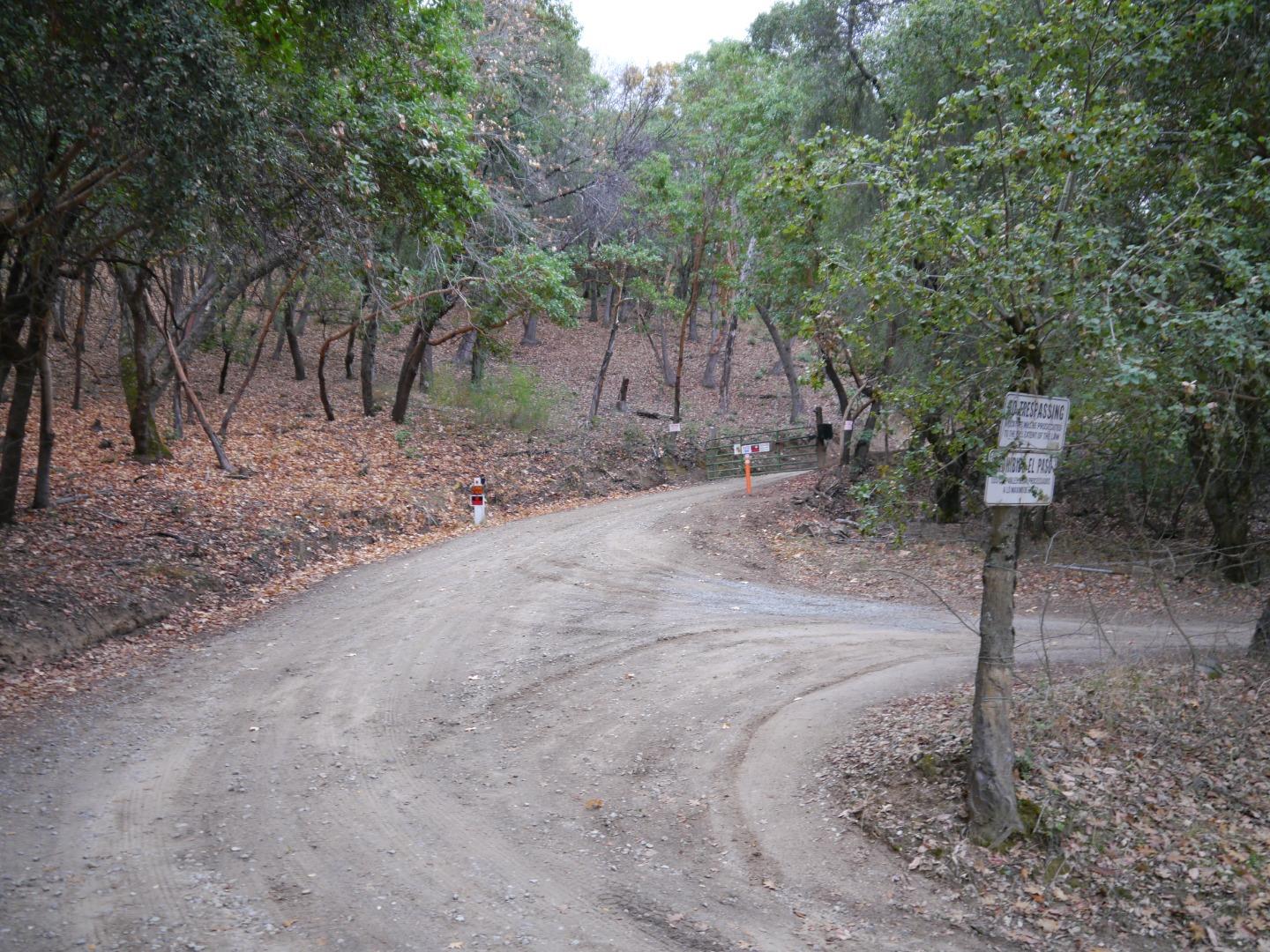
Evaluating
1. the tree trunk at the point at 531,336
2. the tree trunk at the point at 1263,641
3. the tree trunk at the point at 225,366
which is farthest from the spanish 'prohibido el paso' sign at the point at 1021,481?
the tree trunk at the point at 531,336

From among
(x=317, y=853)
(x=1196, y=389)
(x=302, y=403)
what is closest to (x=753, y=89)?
(x=302, y=403)

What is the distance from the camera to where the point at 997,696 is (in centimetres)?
620

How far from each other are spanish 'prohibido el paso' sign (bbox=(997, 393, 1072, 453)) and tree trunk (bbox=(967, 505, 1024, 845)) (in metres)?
0.53

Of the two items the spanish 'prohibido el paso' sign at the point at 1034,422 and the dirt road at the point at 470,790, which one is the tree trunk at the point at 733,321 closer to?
the dirt road at the point at 470,790

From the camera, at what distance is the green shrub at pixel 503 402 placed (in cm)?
2634

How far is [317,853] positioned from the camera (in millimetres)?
5719

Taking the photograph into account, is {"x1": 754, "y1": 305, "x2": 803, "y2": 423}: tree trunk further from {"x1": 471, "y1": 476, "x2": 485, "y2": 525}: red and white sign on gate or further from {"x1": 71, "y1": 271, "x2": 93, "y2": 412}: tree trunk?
{"x1": 71, "y1": 271, "x2": 93, "y2": 412}: tree trunk

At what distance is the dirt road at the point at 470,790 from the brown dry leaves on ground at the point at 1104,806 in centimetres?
41

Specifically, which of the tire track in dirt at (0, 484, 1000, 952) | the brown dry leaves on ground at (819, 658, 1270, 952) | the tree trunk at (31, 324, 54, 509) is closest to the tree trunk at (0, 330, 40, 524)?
the tree trunk at (31, 324, 54, 509)

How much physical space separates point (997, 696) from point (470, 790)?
394cm

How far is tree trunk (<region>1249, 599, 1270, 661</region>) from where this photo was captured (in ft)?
28.0

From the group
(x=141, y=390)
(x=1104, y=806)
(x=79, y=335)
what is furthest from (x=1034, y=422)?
(x=79, y=335)

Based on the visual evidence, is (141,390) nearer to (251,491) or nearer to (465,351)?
(251,491)

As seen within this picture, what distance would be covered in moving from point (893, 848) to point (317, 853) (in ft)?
12.7
